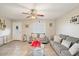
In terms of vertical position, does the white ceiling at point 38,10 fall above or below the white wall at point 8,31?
above

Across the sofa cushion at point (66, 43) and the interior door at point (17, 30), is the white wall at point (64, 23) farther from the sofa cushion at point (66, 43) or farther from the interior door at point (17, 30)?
the interior door at point (17, 30)

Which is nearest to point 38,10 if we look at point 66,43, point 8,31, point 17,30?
point 17,30

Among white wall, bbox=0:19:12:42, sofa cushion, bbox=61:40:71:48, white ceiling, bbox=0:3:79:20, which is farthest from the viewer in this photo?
sofa cushion, bbox=61:40:71:48

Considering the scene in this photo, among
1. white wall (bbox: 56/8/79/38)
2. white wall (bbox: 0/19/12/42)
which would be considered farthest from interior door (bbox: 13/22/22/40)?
white wall (bbox: 56/8/79/38)

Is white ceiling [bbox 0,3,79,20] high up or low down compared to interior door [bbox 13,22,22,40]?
up

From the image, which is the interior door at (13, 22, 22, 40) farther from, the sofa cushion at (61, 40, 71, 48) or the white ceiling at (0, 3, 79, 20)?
the sofa cushion at (61, 40, 71, 48)

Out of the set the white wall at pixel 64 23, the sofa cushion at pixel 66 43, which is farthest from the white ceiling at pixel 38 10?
the sofa cushion at pixel 66 43

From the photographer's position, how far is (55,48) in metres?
2.13

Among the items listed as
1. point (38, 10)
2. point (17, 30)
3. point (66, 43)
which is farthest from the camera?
point (66, 43)

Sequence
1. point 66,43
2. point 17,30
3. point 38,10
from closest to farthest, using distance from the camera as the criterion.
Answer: point 38,10
point 17,30
point 66,43

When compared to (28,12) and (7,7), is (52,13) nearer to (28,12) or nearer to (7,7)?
(28,12)

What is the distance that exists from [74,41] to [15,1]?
61.4 inches

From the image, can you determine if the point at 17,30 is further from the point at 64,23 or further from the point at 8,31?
the point at 64,23

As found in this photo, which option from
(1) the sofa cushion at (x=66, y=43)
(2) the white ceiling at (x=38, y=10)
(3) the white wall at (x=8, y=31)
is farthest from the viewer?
(1) the sofa cushion at (x=66, y=43)
